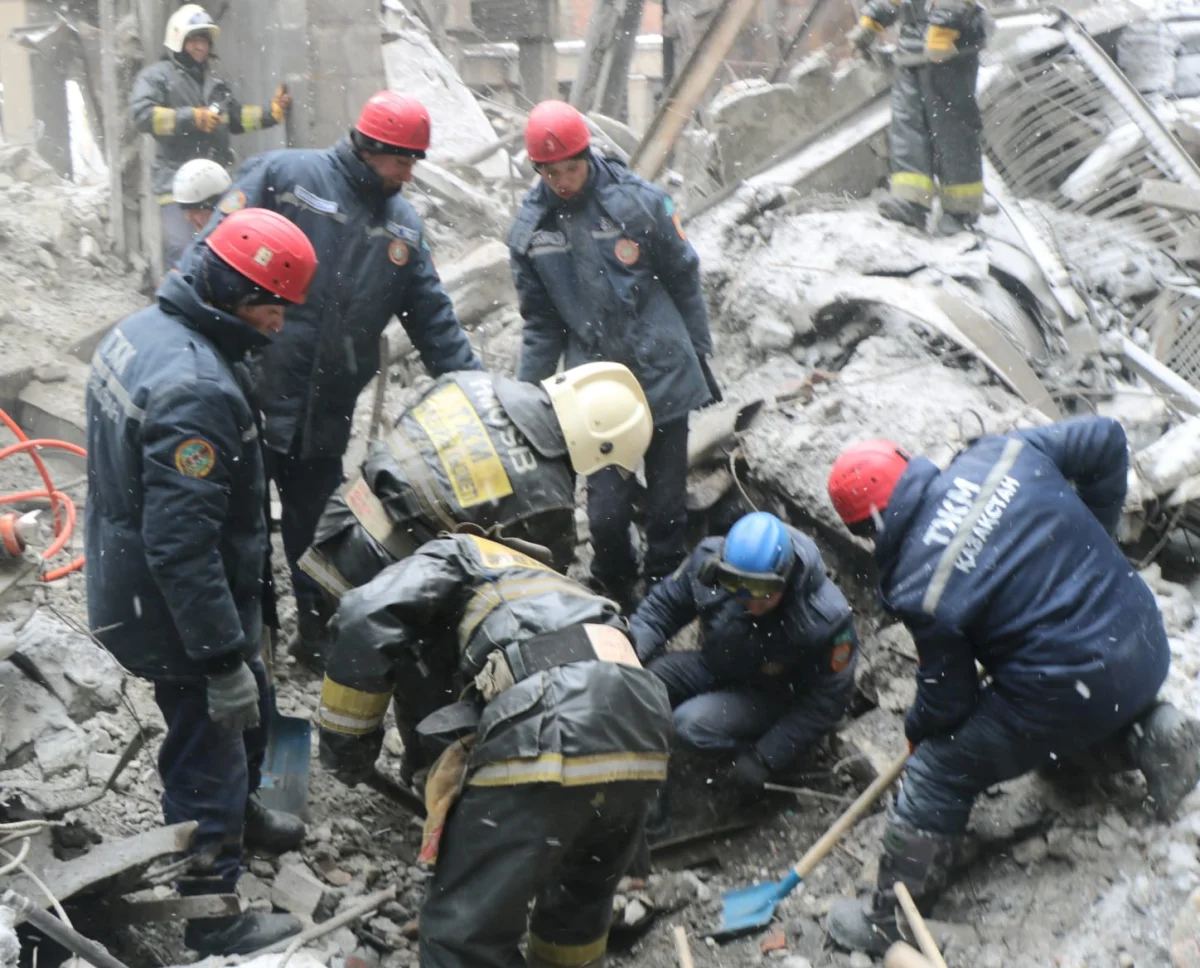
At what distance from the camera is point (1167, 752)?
10.8ft

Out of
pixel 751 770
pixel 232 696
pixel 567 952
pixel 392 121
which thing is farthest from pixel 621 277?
pixel 567 952

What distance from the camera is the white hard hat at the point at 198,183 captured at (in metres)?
6.59

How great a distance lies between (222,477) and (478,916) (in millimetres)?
1266

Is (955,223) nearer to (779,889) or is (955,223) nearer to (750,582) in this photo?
(750,582)

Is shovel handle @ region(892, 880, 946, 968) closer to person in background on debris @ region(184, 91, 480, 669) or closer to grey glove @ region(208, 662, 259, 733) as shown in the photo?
grey glove @ region(208, 662, 259, 733)

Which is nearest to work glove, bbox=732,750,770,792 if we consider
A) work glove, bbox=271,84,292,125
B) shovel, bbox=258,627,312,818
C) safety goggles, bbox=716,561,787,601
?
safety goggles, bbox=716,561,787,601

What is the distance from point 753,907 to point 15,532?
8.17 ft

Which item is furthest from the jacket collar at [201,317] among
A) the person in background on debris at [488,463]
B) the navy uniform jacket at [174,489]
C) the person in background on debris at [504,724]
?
the person in background on debris at [504,724]

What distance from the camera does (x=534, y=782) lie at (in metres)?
2.73

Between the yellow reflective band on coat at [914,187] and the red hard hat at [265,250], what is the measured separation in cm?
400

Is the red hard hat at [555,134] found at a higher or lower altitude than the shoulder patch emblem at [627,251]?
higher

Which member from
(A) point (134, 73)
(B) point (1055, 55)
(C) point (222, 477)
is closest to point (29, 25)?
(A) point (134, 73)

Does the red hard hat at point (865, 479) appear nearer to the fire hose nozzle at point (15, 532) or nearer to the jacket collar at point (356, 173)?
the jacket collar at point (356, 173)

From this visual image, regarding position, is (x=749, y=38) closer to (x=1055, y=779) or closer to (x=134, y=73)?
(x=134, y=73)
